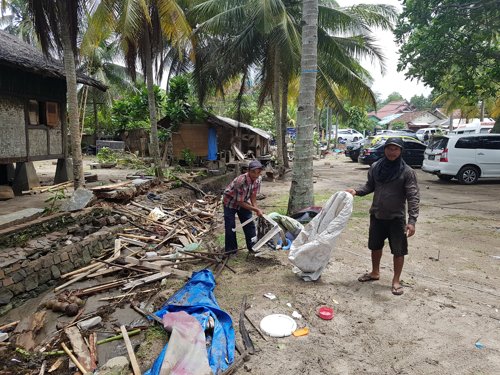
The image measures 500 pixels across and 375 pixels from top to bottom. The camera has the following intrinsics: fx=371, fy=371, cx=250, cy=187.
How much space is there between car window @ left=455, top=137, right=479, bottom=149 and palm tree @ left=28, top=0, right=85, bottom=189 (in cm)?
1219

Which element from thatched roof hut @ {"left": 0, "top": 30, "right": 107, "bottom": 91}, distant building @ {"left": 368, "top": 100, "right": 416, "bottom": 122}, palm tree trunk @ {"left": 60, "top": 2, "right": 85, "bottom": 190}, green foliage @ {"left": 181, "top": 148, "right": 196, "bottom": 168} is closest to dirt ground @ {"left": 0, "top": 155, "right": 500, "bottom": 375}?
palm tree trunk @ {"left": 60, "top": 2, "right": 85, "bottom": 190}

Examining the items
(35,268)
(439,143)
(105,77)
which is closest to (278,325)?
(35,268)

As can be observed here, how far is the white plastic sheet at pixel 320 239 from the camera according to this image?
4.78 metres

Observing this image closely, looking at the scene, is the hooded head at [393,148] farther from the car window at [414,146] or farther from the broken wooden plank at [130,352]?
the car window at [414,146]

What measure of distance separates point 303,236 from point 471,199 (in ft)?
26.7

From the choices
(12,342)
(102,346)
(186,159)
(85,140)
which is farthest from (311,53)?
(85,140)

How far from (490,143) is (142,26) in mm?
12200

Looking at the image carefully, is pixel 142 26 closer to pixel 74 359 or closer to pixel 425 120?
pixel 74 359

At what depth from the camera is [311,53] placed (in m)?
7.53

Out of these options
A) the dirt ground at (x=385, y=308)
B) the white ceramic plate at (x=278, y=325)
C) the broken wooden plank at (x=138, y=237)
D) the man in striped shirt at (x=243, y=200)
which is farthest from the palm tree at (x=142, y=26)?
the white ceramic plate at (x=278, y=325)

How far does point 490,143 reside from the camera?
13086 mm

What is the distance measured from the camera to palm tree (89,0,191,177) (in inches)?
341

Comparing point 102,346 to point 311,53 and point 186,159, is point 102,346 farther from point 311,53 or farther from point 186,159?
point 186,159

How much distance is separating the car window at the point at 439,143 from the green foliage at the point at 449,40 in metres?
2.00
